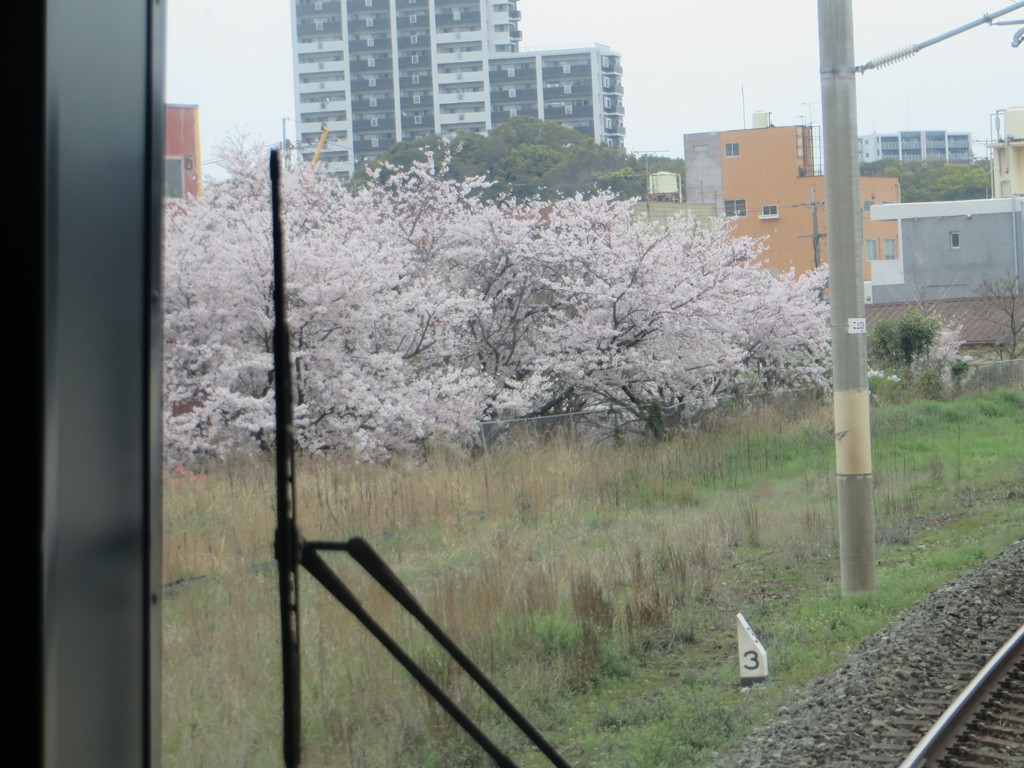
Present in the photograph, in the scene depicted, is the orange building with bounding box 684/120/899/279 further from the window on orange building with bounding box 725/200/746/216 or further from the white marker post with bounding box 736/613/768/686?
the white marker post with bounding box 736/613/768/686

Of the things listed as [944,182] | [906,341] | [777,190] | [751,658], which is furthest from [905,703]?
[944,182]

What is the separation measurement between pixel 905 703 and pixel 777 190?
175 feet

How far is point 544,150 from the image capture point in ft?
127

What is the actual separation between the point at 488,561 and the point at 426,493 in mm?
3121

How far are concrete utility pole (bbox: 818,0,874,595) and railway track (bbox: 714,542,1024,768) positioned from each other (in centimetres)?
80

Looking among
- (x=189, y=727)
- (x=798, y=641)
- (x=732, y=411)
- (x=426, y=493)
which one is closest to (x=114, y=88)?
(x=189, y=727)

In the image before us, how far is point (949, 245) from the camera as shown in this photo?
4738 centimetres

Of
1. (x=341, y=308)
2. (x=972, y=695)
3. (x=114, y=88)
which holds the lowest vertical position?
(x=972, y=695)

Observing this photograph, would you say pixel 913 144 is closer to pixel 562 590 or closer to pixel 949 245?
pixel 949 245

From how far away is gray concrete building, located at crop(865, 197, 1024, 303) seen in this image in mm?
45750

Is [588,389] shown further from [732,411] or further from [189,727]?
[189,727]

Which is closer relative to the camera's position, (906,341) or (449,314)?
(449,314)

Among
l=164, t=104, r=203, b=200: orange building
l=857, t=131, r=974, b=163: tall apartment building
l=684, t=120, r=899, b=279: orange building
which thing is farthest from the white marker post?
l=857, t=131, r=974, b=163: tall apartment building

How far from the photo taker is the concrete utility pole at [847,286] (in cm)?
856
